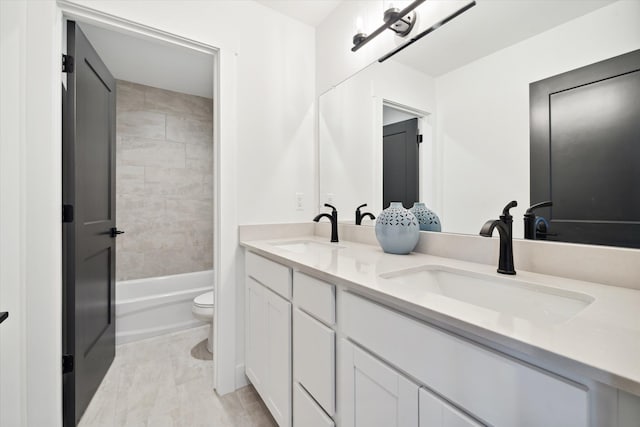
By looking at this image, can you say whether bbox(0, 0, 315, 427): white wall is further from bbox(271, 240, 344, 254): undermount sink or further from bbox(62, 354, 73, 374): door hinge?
bbox(271, 240, 344, 254): undermount sink

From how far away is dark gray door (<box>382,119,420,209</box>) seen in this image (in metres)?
1.36

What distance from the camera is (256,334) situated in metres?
1.48

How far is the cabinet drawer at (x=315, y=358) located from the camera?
90 centimetres

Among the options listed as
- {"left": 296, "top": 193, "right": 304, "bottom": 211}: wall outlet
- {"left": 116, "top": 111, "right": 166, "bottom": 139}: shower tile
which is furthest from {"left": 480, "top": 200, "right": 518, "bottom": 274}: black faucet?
{"left": 116, "top": 111, "right": 166, "bottom": 139}: shower tile

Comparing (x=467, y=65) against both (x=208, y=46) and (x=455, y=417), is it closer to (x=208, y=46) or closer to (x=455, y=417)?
(x=455, y=417)

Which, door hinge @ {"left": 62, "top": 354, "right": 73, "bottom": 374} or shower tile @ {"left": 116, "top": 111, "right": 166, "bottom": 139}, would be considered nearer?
door hinge @ {"left": 62, "top": 354, "right": 73, "bottom": 374}

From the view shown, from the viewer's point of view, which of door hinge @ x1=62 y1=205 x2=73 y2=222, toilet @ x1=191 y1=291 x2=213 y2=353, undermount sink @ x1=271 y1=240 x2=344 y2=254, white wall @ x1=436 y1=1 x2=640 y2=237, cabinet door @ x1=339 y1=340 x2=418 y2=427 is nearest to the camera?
cabinet door @ x1=339 y1=340 x2=418 y2=427

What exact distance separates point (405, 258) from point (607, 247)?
2.00 feet

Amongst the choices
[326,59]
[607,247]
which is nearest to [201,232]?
[326,59]

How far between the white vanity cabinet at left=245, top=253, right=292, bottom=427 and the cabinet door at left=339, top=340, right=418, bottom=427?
384 millimetres

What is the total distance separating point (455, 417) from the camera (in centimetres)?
55

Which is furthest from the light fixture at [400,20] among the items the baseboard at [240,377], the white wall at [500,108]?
the baseboard at [240,377]

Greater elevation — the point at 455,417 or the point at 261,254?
the point at 261,254

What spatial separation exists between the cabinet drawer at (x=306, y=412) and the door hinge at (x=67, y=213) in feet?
4.38
